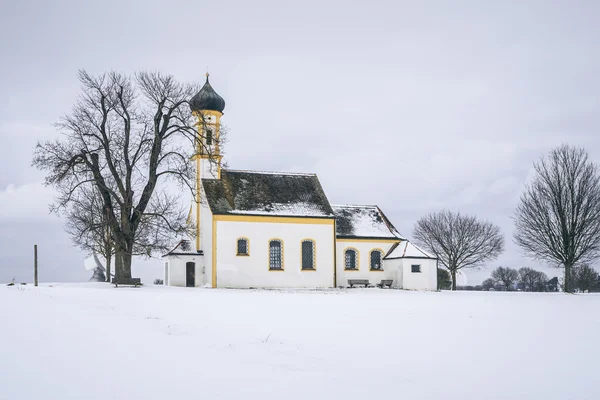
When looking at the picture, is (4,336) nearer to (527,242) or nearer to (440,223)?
(527,242)

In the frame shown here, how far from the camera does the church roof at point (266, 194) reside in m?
44.2

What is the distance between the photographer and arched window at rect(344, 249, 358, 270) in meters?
47.6

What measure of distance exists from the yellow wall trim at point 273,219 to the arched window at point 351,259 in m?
3.30

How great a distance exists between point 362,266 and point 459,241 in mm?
17524

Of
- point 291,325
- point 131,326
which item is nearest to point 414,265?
point 291,325

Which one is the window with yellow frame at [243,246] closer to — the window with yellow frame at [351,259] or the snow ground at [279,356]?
the window with yellow frame at [351,259]

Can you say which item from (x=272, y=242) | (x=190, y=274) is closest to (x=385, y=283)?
(x=272, y=242)

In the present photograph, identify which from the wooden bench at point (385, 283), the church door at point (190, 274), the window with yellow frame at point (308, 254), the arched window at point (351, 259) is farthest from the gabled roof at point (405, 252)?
the church door at point (190, 274)

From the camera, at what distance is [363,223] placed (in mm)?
49875

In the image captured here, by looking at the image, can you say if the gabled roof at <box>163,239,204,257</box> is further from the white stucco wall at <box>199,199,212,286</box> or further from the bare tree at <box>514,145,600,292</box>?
the bare tree at <box>514,145,600,292</box>

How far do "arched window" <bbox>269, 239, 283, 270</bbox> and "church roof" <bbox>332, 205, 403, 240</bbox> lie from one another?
5.29 m

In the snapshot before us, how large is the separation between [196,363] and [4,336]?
355cm

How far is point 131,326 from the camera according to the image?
14.3 metres

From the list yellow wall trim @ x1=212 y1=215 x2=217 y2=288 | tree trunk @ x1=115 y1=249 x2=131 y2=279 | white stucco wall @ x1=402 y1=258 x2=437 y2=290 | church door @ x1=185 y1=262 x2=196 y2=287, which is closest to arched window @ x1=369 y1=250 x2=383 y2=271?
white stucco wall @ x1=402 y1=258 x2=437 y2=290
